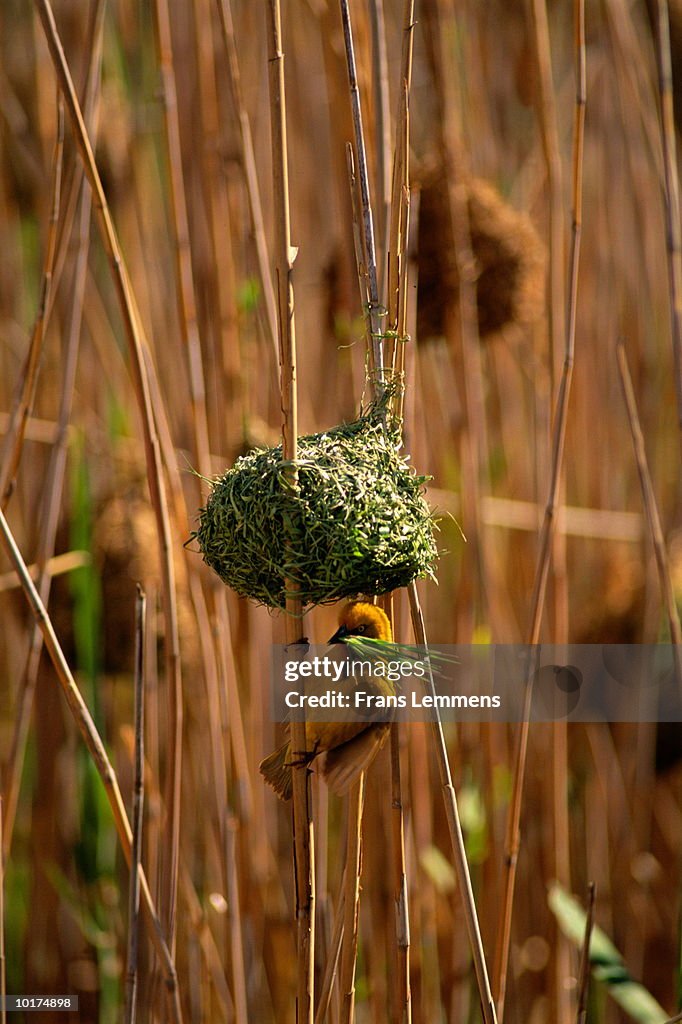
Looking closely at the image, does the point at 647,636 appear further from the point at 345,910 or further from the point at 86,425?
the point at 86,425

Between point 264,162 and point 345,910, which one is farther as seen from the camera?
point 264,162

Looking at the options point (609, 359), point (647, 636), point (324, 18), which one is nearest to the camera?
point (324, 18)

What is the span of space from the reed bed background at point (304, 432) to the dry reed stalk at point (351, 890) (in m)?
0.23

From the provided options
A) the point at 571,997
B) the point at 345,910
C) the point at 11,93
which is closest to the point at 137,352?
the point at 345,910

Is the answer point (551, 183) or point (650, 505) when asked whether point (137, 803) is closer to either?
point (650, 505)

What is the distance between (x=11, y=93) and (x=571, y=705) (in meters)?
1.53

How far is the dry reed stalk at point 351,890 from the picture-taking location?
0.80m

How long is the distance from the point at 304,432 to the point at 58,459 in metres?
0.57

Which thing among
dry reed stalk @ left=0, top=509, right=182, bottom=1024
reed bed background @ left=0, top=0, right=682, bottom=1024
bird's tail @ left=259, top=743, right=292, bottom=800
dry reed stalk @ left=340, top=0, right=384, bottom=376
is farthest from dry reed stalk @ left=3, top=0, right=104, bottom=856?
bird's tail @ left=259, top=743, right=292, bottom=800

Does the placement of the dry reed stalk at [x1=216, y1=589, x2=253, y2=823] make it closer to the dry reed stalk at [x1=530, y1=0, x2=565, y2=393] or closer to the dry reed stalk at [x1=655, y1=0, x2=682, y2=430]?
the dry reed stalk at [x1=530, y1=0, x2=565, y2=393]

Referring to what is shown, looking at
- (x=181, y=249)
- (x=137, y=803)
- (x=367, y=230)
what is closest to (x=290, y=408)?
(x=367, y=230)

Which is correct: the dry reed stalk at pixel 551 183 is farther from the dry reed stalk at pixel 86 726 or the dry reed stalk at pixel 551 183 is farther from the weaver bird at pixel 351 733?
the dry reed stalk at pixel 86 726

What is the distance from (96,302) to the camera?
1.89 m

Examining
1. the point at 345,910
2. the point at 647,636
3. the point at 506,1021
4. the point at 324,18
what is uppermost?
the point at 324,18
